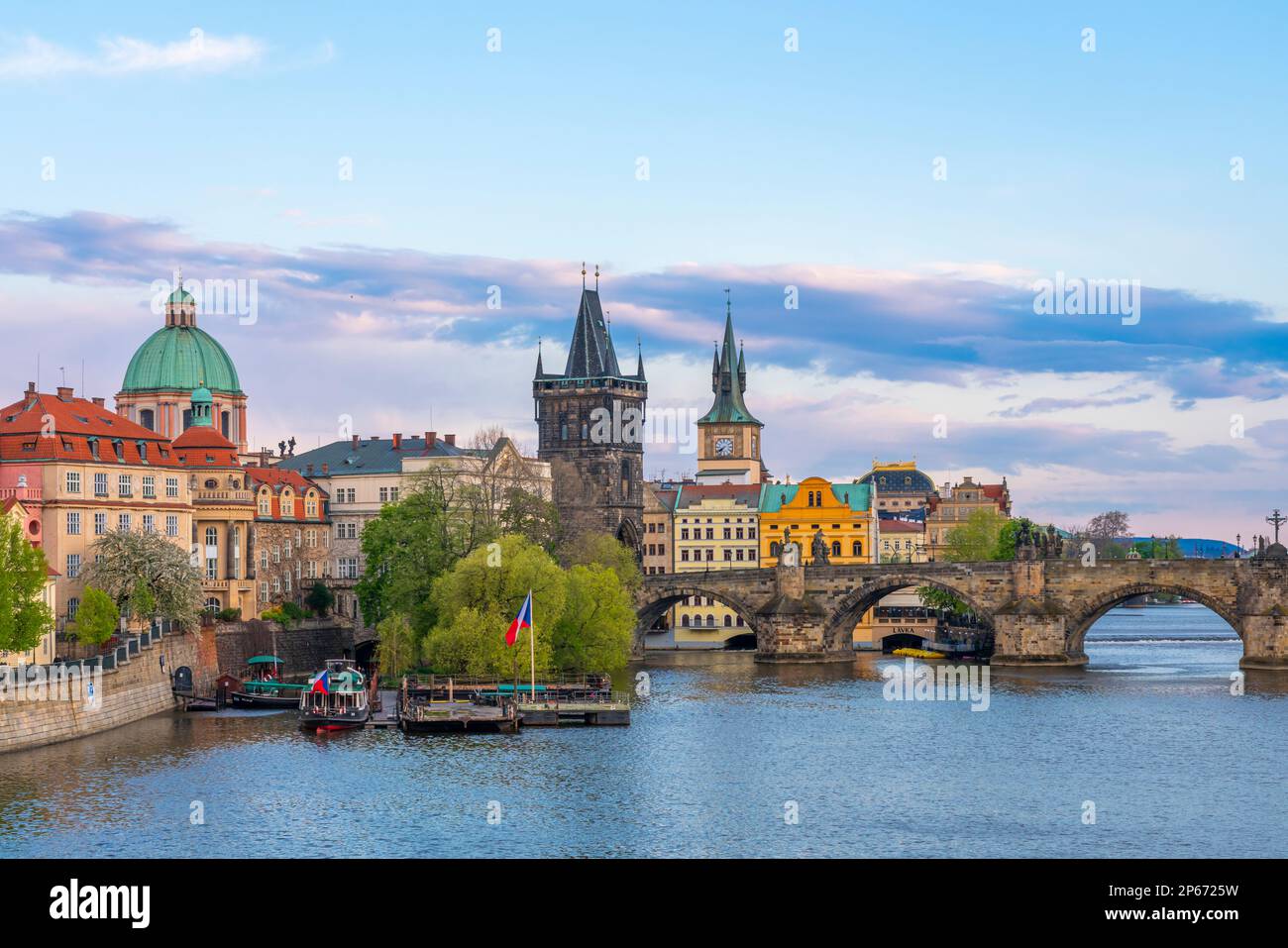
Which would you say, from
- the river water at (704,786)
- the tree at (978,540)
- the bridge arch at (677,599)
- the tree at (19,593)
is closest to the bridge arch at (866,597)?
the bridge arch at (677,599)

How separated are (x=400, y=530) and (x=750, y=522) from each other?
208ft

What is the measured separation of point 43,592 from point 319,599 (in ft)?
97.2

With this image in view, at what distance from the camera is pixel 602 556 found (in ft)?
379

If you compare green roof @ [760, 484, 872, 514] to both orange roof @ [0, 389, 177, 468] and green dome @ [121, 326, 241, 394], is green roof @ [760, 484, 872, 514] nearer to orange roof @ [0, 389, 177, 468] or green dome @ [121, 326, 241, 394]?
green dome @ [121, 326, 241, 394]

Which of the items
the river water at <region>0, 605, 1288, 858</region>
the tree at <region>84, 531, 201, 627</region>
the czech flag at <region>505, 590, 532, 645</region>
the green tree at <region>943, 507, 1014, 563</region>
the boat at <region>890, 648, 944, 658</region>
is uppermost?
the green tree at <region>943, 507, 1014, 563</region>

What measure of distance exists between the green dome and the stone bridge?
3840cm

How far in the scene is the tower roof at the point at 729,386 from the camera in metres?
184

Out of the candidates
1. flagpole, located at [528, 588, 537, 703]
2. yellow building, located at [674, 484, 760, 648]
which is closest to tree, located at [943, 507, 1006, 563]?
yellow building, located at [674, 484, 760, 648]

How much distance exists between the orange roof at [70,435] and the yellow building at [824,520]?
67.8 m

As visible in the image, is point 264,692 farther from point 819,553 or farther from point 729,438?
point 729,438

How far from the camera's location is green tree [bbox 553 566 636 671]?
93250mm

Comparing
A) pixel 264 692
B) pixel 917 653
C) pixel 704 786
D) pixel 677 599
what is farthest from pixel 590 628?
pixel 917 653
